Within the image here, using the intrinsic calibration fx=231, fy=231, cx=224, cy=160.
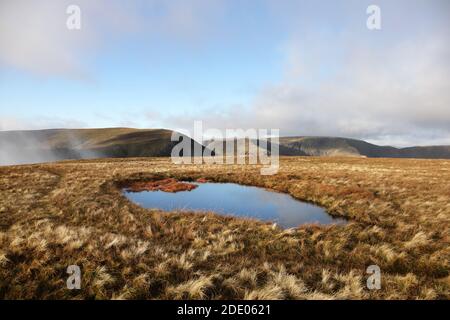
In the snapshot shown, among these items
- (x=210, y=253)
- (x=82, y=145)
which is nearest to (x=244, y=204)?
(x=210, y=253)

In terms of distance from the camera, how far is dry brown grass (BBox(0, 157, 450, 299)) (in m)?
5.83

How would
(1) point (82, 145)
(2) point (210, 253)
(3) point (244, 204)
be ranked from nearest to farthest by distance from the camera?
(2) point (210, 253) → (3) point (244, 204) → (1) point (82, 145)

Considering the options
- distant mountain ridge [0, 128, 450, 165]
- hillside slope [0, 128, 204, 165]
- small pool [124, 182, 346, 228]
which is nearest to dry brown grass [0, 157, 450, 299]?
small pool [124, 182, 346, 228]

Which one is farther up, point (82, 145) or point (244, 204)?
point (82, 145)

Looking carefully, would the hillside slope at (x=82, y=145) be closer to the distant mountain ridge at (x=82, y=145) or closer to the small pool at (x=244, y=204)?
the distant mountain ridge at (x=82, y=145)

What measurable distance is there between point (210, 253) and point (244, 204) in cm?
909

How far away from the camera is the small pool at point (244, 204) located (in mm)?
13680

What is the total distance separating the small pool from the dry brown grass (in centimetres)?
159

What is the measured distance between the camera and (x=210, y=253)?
8.15 meters

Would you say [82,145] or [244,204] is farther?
[82,145]

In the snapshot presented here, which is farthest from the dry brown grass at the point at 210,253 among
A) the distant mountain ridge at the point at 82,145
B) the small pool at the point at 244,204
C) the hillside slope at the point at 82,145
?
the hillside slope at the point at 82,145

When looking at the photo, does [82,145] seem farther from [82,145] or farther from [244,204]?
[244,204]

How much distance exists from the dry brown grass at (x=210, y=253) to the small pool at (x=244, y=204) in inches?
62.8
